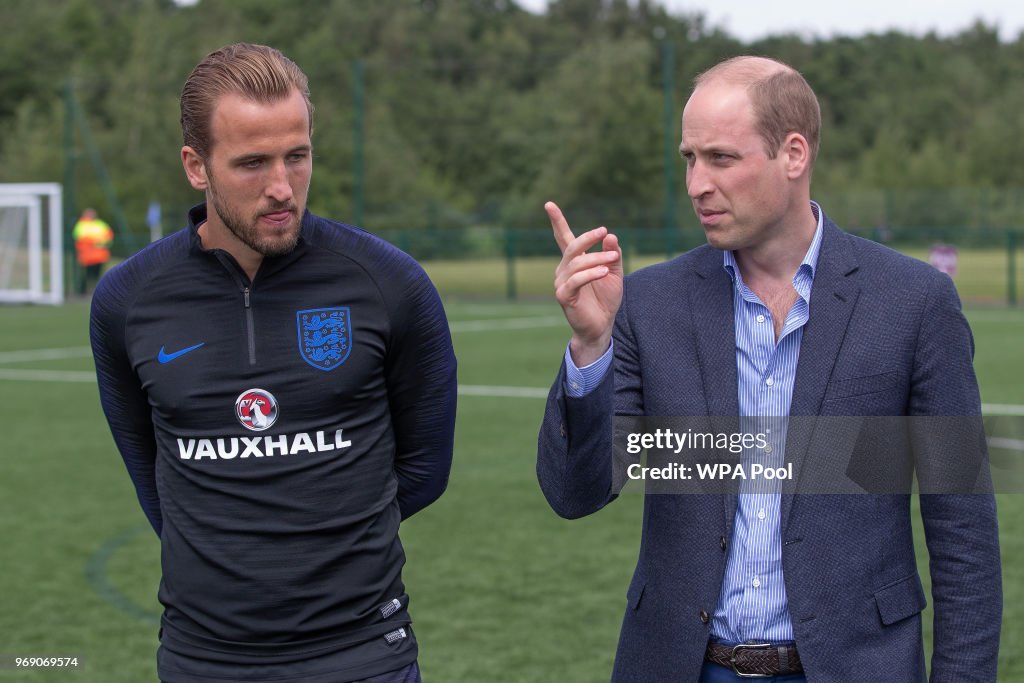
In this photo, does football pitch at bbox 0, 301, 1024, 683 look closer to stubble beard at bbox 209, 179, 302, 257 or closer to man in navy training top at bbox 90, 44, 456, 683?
man in navy training top at bbox 90, 44, 456, 683

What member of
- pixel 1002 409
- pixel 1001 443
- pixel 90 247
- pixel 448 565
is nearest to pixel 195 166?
pixel 1001 443

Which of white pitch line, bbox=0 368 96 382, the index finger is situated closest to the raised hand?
the index finger

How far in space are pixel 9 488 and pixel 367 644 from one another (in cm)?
779

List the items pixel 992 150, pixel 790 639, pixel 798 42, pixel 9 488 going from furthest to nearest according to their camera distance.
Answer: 1. pixel 798 42
2. pixel 992 150
3. pixel 9 488
4. pixel 790 639

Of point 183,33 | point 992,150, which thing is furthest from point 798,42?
point 183,33

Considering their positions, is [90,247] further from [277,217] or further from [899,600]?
[899,600]

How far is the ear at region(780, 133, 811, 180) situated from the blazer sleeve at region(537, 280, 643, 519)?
1.68ft

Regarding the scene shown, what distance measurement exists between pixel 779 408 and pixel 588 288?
1.53ft

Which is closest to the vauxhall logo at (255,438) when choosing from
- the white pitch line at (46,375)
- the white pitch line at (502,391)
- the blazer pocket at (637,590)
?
the blazer pocket at (637,590)

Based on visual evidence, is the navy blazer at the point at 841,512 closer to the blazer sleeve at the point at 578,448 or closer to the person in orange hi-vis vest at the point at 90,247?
the blazer sleeve at the point at 578,448

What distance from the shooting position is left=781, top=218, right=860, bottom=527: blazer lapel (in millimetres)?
2729

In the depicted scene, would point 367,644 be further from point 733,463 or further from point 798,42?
point 798,42

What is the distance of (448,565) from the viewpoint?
7676mm

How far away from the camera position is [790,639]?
270 centimetres
